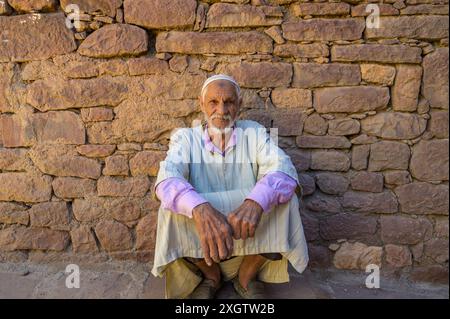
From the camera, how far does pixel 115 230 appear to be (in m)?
2.49

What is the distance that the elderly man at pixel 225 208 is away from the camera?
166 centimetres

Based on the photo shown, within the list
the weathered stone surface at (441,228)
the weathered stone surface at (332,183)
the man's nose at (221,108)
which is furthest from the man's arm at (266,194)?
the weathered stone surface at (441,228)

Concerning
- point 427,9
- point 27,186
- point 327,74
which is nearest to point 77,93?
point 27,186

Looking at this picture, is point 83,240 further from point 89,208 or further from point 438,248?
point 438,248

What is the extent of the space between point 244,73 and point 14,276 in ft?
7.17

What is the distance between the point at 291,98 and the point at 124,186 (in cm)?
137

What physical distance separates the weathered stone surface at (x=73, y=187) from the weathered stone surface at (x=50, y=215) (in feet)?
0.33

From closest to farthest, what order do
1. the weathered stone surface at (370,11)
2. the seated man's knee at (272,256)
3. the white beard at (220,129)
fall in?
the seated man's knee at (272,256), the white beard at (220,129), the weathered stone surface at (370,11)

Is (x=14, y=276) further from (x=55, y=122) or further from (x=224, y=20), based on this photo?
(x=224, y=20)

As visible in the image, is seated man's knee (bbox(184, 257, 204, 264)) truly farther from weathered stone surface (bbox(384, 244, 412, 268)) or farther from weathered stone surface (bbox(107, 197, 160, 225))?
weathered stone surface (bbox(384, 244, 412, 268))

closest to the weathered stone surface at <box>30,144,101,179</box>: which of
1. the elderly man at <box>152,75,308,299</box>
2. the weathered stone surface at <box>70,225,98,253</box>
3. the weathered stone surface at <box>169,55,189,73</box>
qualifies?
the weathered stone surface at <box>70,225,98,253</box>

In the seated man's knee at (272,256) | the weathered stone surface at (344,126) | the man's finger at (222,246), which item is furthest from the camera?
the weathered stone surface at (344,126)

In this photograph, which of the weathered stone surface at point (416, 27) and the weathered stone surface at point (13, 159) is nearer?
the weathered stone surface at point (416, 27)

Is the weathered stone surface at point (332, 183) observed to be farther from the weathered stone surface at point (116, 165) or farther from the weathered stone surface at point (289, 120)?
the weathered stone surface at point (116, 165)
